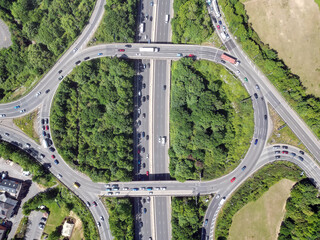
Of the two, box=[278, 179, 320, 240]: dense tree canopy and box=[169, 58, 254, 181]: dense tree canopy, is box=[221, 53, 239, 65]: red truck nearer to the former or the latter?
Result: box=[169, 58, 254, 181]: dense tree canopy

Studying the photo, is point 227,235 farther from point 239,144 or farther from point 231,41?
point 231,41

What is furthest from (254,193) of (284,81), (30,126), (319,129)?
(30,126)

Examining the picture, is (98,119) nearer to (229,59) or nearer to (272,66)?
(229,59)

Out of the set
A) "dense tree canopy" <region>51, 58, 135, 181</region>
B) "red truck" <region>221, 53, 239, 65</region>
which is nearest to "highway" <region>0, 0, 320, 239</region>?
"red truck" <region>221, 53, 239, 65</region>

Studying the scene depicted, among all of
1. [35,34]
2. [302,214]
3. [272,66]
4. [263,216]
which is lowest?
[302,214]

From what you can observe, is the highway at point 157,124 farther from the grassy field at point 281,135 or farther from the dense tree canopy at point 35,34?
the dense tree canopy at point 35,34

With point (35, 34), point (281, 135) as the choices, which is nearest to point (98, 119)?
point (35, 34)

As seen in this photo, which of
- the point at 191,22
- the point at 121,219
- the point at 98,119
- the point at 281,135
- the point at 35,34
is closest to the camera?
the point at 121,219
